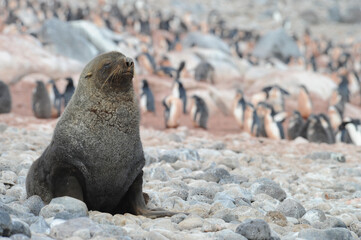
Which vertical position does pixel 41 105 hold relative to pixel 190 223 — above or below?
above

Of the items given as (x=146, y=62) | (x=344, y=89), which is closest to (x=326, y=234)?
(x=146, y=62)

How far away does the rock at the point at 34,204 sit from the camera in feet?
12.7

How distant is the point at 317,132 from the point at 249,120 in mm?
1748

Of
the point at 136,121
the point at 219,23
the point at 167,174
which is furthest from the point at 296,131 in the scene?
the point at 219,23

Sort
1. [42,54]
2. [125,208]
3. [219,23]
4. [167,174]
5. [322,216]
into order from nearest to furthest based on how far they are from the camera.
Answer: [125,208] < [322,216] < [167,174] < [42,54] < [219,23]

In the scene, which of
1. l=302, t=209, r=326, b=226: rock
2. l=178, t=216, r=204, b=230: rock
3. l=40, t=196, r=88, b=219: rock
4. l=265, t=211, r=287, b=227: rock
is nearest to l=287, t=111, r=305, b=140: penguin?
l=302, t=209, r=326, b=226: rock

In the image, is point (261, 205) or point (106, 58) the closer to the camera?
point (106, 58)

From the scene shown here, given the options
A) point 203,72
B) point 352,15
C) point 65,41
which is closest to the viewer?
point 65,41

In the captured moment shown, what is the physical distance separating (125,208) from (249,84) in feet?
51.5

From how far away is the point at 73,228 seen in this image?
11.0 ft

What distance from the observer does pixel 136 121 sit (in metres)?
4.09

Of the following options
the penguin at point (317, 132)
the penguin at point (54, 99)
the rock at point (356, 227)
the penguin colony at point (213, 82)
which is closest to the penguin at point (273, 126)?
the penguin colony at point (213, 82)

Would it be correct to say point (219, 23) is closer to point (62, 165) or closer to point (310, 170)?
point (310, 170)

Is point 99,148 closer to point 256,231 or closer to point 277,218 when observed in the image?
point 256,231
